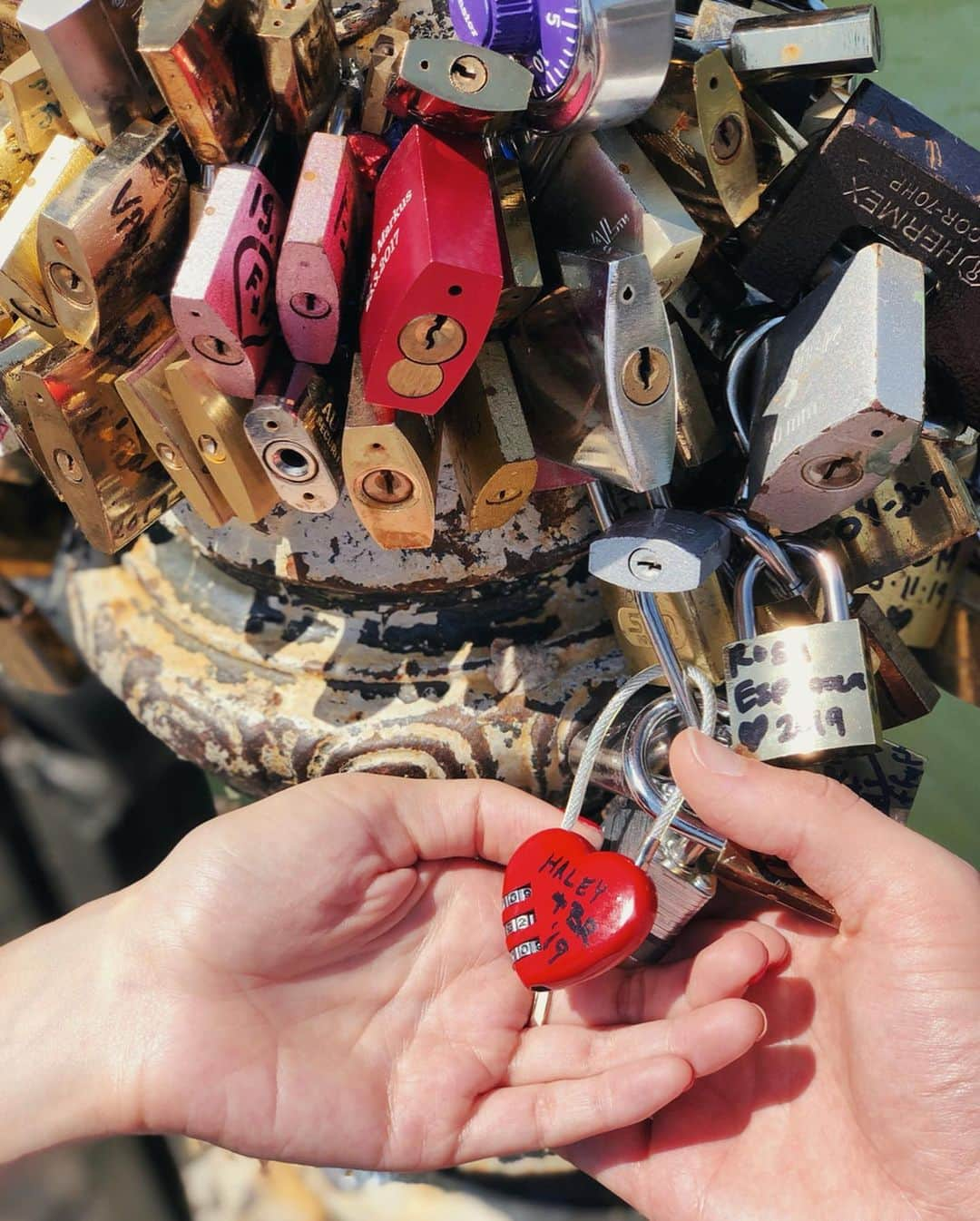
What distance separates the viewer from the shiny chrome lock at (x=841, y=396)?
579mm

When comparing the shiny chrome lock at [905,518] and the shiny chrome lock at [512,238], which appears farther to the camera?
the shiny chrome lock at [905,518]

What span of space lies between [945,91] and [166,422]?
3.73 feet

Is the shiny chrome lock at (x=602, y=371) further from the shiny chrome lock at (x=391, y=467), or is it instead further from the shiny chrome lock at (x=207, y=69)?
the shiny chrome lock at (x=207, y=69)

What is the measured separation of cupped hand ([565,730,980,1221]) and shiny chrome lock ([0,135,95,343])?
1.60ft

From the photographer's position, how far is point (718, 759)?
2.10 ft

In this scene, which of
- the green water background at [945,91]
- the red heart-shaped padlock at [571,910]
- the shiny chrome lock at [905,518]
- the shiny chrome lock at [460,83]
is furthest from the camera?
the green water background at [945,91]

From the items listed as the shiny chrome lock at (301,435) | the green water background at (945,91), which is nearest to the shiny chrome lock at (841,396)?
the shiny chrome lock at (301,435)

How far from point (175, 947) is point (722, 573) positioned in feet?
1.49

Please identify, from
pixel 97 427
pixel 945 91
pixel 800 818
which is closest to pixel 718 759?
pixel 800 818

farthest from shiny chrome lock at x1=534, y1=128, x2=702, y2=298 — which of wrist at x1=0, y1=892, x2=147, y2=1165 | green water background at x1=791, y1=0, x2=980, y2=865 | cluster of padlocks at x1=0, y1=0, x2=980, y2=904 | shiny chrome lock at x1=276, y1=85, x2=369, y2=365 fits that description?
green water background at x1=791, y1=0, x2=980, y2=865

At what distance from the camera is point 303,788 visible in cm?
77

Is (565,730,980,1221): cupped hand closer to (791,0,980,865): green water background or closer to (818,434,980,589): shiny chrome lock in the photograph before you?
(818,434,980,589): shiny chrome lock

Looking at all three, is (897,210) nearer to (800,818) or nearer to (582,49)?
(582,49)

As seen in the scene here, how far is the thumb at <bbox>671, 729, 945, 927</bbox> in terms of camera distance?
0.64m
